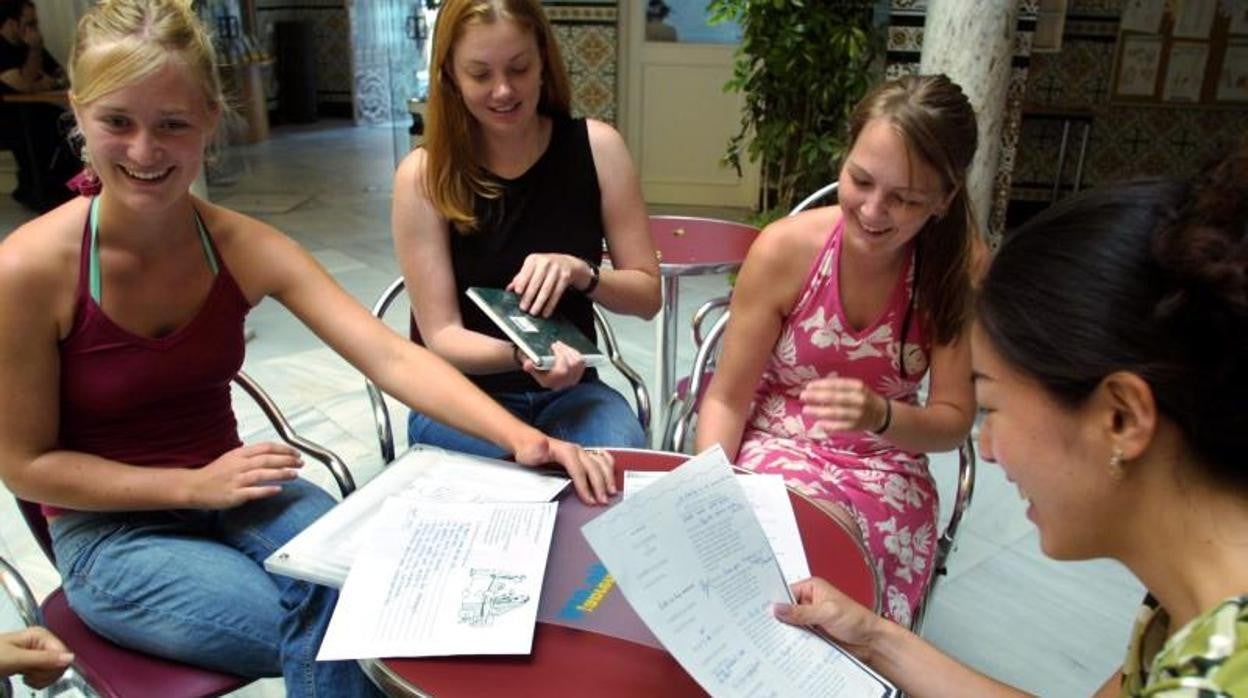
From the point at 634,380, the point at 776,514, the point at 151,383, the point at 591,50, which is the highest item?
the point at 591,50

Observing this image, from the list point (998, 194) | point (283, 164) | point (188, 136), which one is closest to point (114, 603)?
point (188, 136)

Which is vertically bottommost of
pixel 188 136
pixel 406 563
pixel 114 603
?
pixel 114 603

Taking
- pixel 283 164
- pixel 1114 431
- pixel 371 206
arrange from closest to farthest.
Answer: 1. pixel 1114 431
2. pixel 371 206
3. pixel 283 164

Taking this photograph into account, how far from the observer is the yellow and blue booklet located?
1555mm

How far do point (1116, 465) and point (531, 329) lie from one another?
100 cm

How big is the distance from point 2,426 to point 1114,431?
1373 mm

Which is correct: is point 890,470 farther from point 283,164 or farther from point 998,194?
point 283,164

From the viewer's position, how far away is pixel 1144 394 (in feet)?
2.52

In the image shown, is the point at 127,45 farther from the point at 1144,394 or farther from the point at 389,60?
the point at 389,60

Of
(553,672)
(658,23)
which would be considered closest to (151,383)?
(553,672)

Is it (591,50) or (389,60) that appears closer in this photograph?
(591,50)

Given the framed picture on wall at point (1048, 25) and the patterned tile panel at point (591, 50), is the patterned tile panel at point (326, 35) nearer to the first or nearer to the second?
the patterned tile panel at point (591, 50)

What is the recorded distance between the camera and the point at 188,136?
54.8 inches

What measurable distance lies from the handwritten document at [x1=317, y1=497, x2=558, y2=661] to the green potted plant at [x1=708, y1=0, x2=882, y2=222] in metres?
3.19
